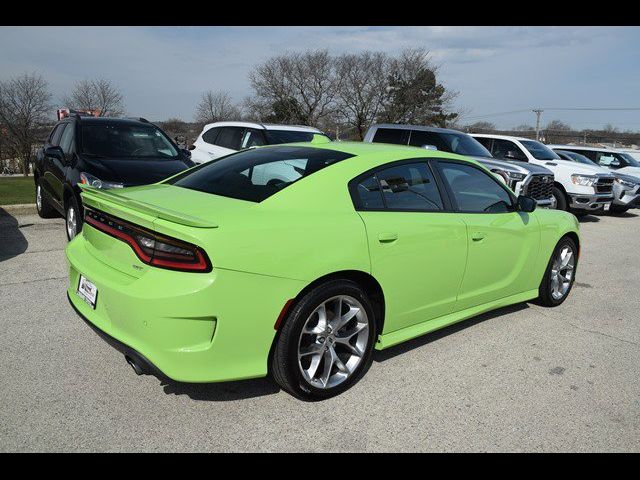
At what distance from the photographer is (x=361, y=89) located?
47.9 m

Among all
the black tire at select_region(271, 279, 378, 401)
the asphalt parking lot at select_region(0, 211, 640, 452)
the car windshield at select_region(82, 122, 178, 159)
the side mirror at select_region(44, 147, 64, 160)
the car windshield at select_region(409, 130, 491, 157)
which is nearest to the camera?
the asphalt parking lot at select_region(0, 211, 640, 452)

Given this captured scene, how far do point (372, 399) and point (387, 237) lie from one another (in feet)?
3.29

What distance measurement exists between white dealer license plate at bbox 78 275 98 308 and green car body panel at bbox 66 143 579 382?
A: 5 centimetres

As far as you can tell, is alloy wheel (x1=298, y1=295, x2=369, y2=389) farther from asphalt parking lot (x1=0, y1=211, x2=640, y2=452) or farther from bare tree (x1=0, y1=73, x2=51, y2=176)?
bare tree (x1=0, y1=73, x2=51, y2=176)

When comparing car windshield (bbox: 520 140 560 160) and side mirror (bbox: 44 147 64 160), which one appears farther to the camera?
car windshield (bbox: 520 140 560 160)

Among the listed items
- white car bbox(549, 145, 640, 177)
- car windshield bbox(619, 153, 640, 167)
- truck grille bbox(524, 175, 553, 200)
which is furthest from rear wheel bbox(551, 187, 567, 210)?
car windshield bbox(619, 153, 640, 167)

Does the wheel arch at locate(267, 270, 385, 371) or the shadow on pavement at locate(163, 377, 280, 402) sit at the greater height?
the wheel arch at locate(267, 270, 385, 371)

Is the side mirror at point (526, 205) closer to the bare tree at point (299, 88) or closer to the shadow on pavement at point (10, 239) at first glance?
the shadow on pavement at point (10, 239)

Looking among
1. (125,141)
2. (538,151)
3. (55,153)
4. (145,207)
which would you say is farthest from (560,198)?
(145,207)

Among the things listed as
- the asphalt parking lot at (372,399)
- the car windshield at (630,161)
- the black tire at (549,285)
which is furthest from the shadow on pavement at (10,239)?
the car windshield at (630,161)

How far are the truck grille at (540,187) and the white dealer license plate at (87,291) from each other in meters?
8.67

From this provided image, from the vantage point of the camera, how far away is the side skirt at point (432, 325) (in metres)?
3.36

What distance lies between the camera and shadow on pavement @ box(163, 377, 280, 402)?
3.03 metres
